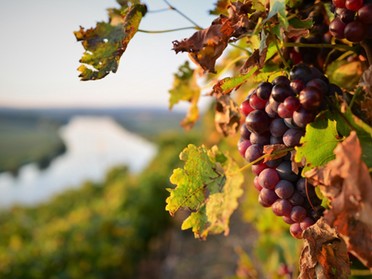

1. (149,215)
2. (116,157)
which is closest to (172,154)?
(149,215)

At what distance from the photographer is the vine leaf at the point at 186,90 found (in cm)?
126

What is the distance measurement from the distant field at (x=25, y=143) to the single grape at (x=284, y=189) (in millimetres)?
45489

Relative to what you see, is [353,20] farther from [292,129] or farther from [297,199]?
[297,199]

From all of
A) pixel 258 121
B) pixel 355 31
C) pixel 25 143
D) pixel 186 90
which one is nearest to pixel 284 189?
pixel 258 121

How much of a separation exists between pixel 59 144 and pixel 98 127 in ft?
67.8

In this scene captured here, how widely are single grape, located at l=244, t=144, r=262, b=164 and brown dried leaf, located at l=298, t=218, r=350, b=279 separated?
0.17 m

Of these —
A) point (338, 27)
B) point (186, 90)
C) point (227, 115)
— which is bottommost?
point (186, 90)

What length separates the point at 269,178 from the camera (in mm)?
732

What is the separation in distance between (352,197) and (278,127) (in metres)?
0.24

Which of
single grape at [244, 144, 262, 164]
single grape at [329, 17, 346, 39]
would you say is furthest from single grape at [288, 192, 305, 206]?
single grape at [329, 17, 346, 39]

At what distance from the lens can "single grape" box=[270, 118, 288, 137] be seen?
710 mm

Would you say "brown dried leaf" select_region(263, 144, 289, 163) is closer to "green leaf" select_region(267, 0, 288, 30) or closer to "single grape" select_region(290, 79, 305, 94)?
"single grape" select_region(290, 79, 305, 94)

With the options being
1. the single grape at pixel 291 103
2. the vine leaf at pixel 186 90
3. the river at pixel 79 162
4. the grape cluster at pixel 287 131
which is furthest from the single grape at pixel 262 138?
the river at pixel 79 162

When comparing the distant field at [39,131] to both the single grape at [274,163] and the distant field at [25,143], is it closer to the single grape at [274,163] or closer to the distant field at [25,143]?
the distant field at [25,143]
